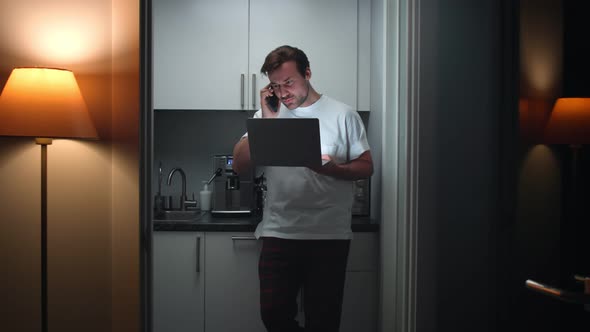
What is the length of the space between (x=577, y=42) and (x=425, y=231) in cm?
93

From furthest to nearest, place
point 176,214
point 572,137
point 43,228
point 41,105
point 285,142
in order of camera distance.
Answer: point 176,214 → point 285,142 → point 43,228 → point 41,105 → point 572,137

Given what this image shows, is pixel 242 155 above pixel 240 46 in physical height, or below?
below

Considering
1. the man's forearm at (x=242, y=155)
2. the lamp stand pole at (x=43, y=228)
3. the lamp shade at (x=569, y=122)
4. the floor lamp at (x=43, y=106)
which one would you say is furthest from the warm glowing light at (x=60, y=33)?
the lamp shade at (x=569, y=122)

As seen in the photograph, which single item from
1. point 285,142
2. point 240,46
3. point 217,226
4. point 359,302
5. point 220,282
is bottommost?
point 359,302

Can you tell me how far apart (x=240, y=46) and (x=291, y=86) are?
50 centimetres

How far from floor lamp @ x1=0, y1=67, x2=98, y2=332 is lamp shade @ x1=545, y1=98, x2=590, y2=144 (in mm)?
1132

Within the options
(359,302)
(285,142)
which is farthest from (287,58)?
(359,302)

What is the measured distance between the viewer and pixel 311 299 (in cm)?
225

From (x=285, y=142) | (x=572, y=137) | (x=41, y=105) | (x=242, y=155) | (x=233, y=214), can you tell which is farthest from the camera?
(x=233, y=214)

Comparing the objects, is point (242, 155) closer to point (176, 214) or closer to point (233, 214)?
point (233, 214)

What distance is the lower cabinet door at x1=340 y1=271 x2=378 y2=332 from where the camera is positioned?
2.57 metres

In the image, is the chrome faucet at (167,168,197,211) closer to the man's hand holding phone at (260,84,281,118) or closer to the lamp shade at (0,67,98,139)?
the man's hand holding phone at (260,84,281,118)

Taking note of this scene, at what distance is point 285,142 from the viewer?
2031 mm

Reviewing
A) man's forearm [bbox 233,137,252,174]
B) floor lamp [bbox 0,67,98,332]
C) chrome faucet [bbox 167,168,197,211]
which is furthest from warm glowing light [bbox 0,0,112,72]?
chrome faucet [bbox 167,168,197,211]
